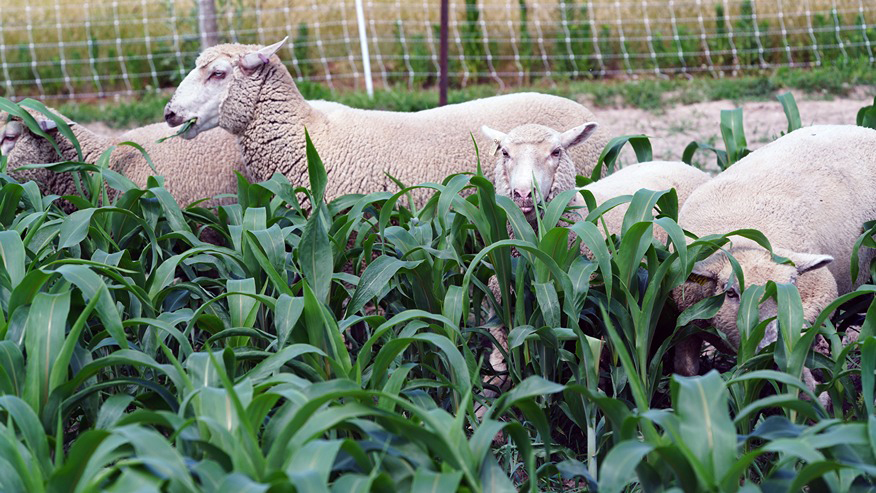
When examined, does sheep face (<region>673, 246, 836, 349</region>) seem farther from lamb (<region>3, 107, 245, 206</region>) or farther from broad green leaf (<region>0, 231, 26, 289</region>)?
lamb (<region>3, 107, 245, 206</region>)

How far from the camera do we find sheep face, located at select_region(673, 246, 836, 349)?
2.86 m

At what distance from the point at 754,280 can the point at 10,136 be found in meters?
3.06

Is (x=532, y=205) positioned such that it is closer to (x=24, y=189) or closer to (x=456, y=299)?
(x=456, y=299)

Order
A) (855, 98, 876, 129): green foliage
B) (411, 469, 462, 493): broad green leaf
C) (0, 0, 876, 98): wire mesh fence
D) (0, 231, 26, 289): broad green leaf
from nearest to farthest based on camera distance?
(411, 469, 462, 493): broad green leaf → (0, 231, 26, 289): broad green leaf → (855, 98, 876, 129): green foliage → (0, 0, 876, 98): wire mesh fence

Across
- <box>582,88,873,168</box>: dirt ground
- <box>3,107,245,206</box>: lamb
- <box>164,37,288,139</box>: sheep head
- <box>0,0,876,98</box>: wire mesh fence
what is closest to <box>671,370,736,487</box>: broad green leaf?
<box>164,37,288,139</box>: sheep head

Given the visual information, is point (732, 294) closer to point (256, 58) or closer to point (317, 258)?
point (317, 258)

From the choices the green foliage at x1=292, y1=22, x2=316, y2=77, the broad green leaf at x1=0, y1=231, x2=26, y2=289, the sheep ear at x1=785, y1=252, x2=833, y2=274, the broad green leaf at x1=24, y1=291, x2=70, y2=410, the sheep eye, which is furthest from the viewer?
the green foliage at x1=292, y1=22, x2=316, y2=77

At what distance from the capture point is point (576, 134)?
351cm

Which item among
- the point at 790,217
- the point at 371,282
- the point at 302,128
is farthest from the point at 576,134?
the point at 302,128

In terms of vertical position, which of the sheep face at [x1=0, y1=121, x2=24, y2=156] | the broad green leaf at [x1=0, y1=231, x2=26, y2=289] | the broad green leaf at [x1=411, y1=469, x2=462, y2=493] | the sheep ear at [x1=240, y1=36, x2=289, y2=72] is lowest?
the broad green leaf at [x1=411, y1=469, x2=462, y2=493]

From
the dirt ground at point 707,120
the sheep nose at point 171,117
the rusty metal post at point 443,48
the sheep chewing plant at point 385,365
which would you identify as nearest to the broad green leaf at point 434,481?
the sheep chewing plant at point 385,365

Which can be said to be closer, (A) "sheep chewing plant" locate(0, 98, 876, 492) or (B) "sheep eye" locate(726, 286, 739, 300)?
(A) "sheep chewing plant" locate(0, 98, 876, 492)

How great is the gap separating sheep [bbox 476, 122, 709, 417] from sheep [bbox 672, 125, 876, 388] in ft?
1.02

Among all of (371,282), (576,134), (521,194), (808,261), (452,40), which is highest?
(452,40)
